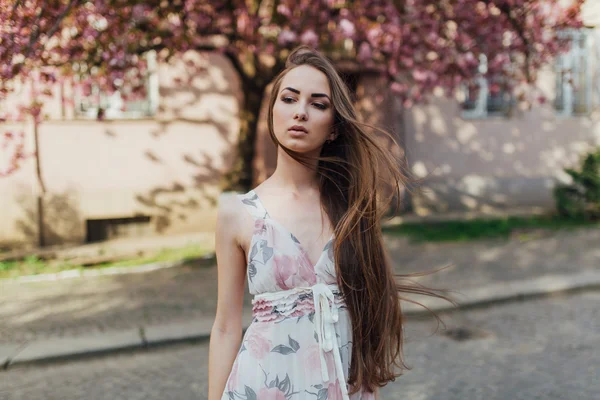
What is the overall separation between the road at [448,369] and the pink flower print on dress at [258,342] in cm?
271

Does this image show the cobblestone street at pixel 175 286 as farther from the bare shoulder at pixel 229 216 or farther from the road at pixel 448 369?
the bare shoulder at pixel 229 216

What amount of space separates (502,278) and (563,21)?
316cm

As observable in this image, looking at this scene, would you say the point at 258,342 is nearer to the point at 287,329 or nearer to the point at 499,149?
the point at 287,329

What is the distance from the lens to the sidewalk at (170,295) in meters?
5.39

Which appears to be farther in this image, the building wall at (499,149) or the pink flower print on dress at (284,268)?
the building wall at (499,149)

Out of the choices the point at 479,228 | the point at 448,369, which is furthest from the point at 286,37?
the point at 479,228

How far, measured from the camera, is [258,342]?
1830 millimetres

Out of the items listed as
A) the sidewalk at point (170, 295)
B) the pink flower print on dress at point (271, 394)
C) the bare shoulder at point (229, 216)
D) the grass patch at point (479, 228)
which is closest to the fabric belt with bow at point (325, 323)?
the pink flower print on dress at point (271, 394)

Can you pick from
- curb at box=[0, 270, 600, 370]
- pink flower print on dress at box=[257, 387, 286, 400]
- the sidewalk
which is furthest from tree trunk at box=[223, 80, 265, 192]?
pink flower print on dress at box=[257, 387, 286, 400]

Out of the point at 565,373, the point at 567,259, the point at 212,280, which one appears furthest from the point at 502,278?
the point at 212,280

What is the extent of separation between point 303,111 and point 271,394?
2.77 feet

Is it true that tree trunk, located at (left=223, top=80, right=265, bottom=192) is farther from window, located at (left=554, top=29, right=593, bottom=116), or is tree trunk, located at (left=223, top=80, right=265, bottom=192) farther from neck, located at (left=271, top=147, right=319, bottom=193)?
window, located at (left=554, top=29, right=593, bottom=116)

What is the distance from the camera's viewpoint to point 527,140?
13852mm

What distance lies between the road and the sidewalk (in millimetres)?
232
